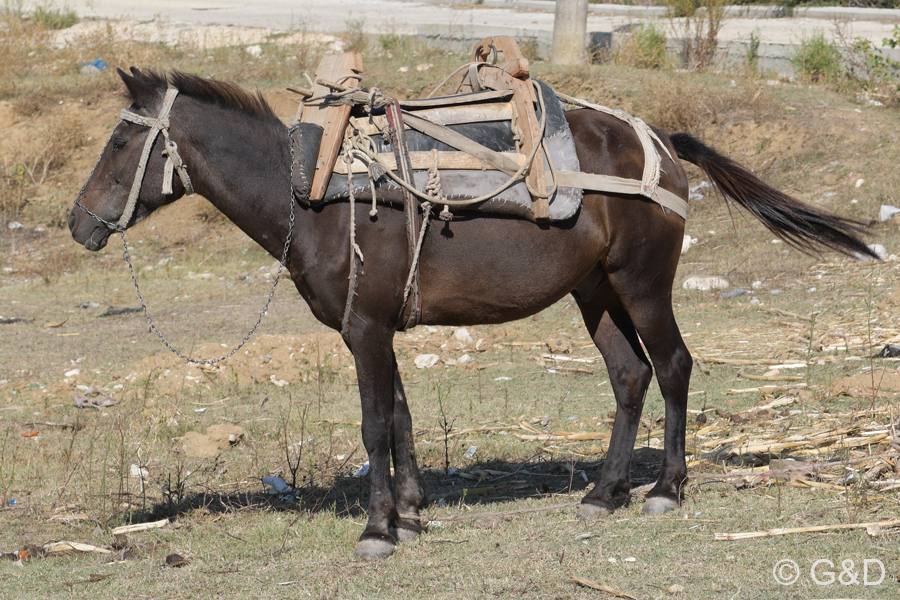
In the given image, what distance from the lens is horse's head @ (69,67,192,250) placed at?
4129 millimetres

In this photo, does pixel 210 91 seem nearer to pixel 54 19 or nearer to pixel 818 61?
pixel 818 61

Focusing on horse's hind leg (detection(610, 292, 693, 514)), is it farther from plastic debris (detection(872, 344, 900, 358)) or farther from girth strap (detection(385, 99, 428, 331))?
plastic debris (detection(872, 344, 900, 358))

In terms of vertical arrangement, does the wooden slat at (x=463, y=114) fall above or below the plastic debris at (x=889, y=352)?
above

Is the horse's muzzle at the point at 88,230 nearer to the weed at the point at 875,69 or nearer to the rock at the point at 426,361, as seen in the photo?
the rock at the point at 426,361

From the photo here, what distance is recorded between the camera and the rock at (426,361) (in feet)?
27.2

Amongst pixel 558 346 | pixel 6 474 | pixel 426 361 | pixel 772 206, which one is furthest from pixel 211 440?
pixel 772 206

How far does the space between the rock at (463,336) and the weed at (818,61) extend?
8.34 meters

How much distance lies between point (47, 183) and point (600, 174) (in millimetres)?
14045

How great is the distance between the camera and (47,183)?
52.4ft

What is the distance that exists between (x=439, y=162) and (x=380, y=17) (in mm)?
18111

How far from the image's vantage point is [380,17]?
838 inches

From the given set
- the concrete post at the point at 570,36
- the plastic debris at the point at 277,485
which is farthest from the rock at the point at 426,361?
the concrete post at the point at 570,36

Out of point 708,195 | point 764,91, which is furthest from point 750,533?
point 764,91

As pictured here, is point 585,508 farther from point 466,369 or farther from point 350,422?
point 466,369
